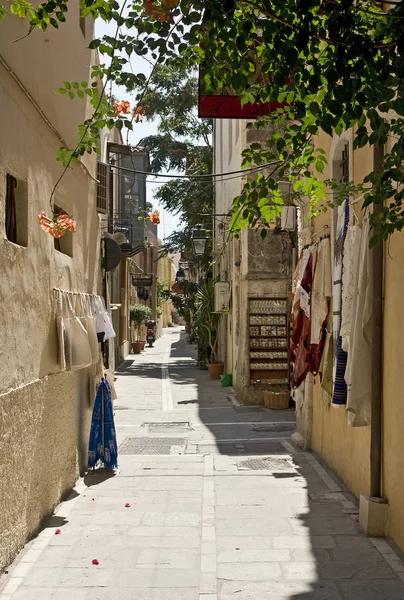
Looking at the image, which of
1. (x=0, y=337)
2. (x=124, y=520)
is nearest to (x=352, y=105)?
(x=0, y=337)

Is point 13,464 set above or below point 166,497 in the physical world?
above

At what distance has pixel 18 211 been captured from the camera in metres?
6.82

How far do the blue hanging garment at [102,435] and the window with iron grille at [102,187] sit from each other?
9.45ft

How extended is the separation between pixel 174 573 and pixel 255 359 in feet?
39.0

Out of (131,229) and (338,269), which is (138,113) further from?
(131,229)

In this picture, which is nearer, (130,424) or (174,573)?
(174,573)

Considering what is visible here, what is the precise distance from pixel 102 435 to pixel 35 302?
3.26 meters

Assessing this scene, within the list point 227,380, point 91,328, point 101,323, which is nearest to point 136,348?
point 227,380

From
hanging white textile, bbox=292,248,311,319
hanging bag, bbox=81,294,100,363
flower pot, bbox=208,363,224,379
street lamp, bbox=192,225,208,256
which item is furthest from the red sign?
flower pot, bbox=208,363,224,379

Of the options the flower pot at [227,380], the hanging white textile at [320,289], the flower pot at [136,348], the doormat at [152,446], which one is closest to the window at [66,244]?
the hanging white textile at [320,289]

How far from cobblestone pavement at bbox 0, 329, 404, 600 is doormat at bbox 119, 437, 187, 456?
0.15ft

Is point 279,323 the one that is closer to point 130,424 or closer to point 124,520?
point 130,424

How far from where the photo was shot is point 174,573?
19.6ft

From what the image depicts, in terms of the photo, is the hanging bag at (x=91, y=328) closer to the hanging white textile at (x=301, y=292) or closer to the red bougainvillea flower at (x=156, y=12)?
the hanging white textile at (x=301, y=292)
